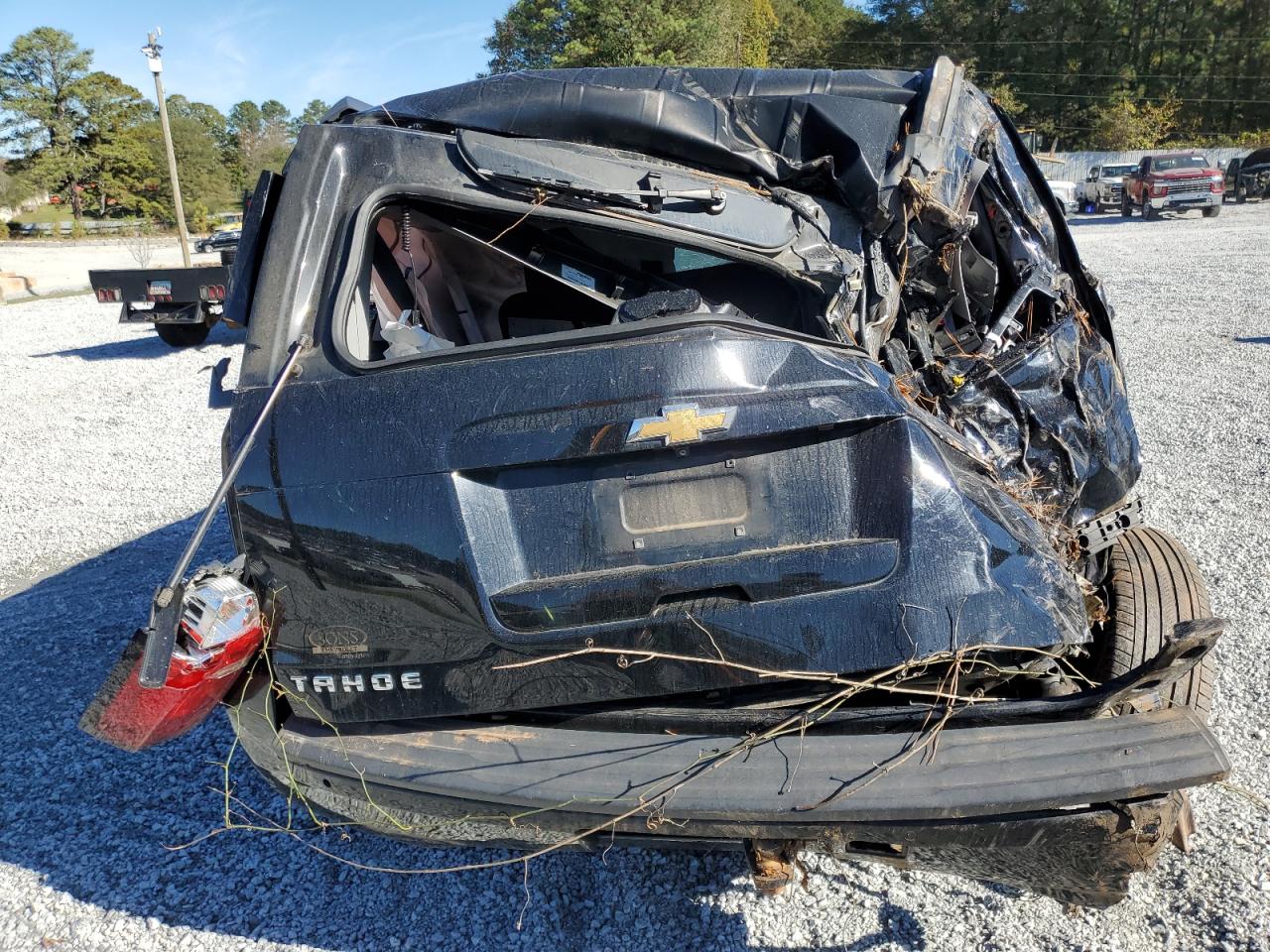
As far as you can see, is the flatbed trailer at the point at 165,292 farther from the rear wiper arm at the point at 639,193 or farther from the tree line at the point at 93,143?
the tree line at the point at 93,143

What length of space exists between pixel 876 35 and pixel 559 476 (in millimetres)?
67097

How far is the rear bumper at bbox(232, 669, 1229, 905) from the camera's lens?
1.85 m

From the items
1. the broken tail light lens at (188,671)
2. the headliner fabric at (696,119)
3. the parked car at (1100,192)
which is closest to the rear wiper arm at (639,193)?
the headliner fabric at (696,119)

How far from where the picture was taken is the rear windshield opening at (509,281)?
2627 mm

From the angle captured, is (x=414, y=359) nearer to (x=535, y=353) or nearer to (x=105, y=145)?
(x=535, y=353)

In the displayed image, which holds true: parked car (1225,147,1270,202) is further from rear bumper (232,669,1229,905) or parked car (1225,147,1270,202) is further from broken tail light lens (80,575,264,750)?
broken tail light lens (80,575,264,750)

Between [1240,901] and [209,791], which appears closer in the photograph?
[1240,901]

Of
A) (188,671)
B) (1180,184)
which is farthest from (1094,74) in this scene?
(188,671)

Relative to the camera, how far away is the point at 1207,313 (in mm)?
10648

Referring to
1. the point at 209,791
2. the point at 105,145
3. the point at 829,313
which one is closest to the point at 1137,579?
the point at 829,313

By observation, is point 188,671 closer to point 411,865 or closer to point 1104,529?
point 411,865

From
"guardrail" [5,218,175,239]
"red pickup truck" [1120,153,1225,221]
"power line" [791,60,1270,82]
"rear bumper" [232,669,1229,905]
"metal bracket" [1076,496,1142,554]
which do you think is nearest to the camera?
"rear bumper" [232,669,1229,905]

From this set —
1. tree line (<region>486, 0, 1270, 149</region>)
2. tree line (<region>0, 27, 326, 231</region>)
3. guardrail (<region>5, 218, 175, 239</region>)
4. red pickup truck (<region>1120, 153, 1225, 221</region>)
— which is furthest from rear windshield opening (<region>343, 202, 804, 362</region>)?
tree line (<region>0, 27, 326, 231</region>)

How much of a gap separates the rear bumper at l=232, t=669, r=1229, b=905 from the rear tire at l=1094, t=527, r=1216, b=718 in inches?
25.0
